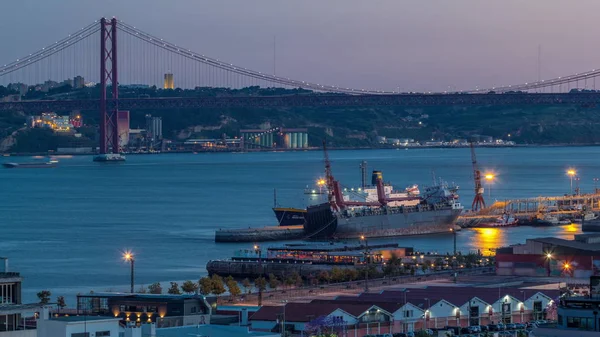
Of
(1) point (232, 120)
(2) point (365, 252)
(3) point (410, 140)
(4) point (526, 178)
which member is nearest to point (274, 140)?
(1) point (232, 120)

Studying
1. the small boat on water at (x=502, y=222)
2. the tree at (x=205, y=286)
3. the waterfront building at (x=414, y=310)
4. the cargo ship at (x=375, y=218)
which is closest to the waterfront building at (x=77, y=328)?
the waterfront building at (x=414, y=310)

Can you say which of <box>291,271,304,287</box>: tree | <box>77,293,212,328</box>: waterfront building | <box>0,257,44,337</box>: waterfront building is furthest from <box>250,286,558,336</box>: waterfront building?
<box>291,271,304,287</box>: tree

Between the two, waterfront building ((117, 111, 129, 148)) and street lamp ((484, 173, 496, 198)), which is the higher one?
waterfront building ((117, 111, 129, 148))

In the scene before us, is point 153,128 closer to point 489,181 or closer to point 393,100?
point 393,100

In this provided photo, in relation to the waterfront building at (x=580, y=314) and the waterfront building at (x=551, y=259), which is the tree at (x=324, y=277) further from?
the waterfront building at (x=580, y=314)

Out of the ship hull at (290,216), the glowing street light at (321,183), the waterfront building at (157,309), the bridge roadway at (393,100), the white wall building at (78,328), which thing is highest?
the bridge roadway at (393,100)

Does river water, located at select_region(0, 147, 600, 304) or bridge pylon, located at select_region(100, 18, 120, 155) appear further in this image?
bridge pylon, located at select_region(100, 18, 120, 155)

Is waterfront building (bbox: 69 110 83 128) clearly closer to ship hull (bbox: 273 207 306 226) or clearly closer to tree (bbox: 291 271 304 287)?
ship hull (bbox: 273 207 306 226)
